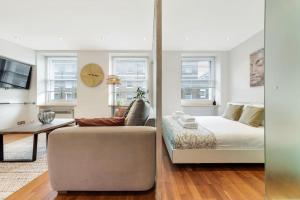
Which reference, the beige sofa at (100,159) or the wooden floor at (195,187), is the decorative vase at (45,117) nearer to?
the wooden floor at (195,187)

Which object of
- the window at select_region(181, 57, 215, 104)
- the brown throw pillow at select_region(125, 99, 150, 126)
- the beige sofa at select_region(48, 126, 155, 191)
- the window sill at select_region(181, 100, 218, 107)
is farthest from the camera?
the window at select_region(181, 57, 215, 104)

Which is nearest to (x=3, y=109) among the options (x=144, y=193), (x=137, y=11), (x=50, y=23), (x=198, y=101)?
(x=50, y=23)

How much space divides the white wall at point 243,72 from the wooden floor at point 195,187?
78.4 inches

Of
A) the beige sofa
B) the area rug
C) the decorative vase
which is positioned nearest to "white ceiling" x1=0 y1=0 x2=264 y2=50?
the decorative vase

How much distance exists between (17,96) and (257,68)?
6.02 metres

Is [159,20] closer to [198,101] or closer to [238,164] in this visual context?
[238,164]

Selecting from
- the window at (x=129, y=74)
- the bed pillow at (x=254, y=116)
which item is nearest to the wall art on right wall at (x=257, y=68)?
the bed pillow at (x=254, y=116)

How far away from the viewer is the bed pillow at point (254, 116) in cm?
301

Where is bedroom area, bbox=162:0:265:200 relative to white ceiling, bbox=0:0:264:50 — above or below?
below

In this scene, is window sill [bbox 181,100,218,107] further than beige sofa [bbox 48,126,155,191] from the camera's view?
Yes

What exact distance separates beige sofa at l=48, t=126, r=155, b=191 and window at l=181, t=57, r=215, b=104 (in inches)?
161

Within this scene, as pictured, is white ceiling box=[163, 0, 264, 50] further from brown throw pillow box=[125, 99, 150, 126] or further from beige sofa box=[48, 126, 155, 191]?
beige sofa box=[48, 126, 155, 191]

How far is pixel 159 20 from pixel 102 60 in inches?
161

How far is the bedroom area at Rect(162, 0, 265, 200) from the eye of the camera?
7.57ft
